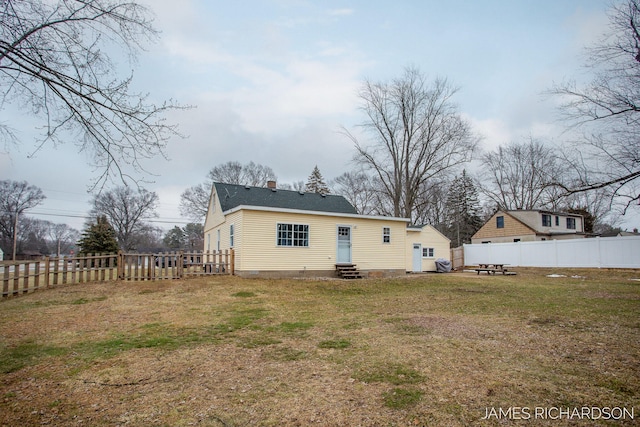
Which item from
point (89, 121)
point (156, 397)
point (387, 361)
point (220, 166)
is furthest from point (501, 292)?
point (220, 166)

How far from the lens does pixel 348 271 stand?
1709 centimetres

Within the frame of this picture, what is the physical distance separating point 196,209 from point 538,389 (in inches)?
1705

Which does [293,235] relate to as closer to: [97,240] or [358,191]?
[97,240]

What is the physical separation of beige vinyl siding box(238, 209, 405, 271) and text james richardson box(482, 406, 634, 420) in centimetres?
1283

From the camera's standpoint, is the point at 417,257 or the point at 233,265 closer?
the point at 233,265

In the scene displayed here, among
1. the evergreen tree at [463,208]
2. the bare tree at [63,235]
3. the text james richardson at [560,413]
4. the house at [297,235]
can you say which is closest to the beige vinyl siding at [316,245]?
the house at [297,235]

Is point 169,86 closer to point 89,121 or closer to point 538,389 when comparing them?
point 89,121

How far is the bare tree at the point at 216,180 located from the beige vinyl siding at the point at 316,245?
26180 millimetres

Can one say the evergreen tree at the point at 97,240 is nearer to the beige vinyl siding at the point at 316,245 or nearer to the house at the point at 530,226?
the beige vinyl siding at the point at 316,245

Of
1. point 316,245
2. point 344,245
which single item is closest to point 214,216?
point 316,245

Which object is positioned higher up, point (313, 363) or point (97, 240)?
point (97, 240)

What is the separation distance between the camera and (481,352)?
195 inches

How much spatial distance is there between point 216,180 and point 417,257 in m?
27.9

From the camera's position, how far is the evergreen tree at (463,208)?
45125 mm
